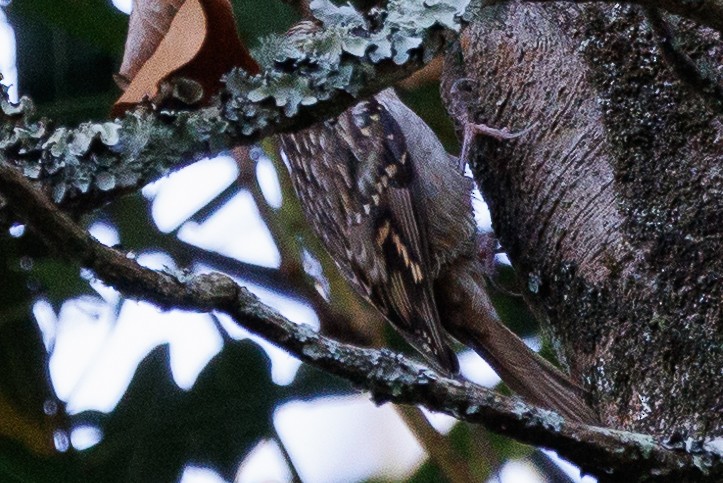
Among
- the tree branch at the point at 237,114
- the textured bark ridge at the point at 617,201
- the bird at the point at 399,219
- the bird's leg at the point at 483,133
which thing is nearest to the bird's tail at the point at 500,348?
the bird at the point at 399,219

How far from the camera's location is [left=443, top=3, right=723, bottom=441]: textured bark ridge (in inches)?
47.5

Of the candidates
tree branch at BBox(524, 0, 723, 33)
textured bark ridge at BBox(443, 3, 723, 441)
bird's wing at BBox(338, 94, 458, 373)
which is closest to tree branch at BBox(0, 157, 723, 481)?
textured bark ridge at BBox(443, 3, 723, 441)

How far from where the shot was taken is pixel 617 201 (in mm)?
1327

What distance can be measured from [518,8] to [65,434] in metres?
1.07

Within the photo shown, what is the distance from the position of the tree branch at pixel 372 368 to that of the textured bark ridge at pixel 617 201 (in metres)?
0.05

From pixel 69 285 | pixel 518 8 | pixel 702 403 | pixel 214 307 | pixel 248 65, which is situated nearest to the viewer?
pixel 214 307

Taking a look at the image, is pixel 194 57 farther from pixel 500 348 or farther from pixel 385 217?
pixel 385 217

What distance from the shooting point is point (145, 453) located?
209 cm

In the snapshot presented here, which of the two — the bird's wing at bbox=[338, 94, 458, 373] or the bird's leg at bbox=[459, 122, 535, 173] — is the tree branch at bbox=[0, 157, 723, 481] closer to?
the bird's leg at bbox=[459, 122, 535, 173]

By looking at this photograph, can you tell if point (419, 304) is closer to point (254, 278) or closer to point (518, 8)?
point (254, 278)

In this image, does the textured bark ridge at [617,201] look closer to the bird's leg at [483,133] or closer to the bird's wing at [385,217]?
the bird's leg at [483,133]

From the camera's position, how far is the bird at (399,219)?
2.20 metres

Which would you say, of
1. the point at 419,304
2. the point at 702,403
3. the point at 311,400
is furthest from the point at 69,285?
the point at 702,403

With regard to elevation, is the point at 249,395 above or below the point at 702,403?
above
